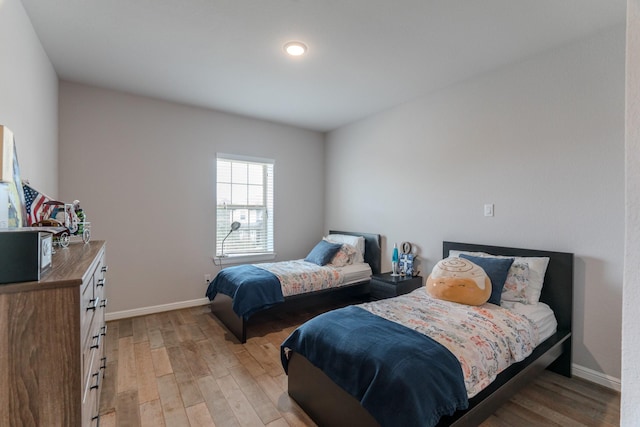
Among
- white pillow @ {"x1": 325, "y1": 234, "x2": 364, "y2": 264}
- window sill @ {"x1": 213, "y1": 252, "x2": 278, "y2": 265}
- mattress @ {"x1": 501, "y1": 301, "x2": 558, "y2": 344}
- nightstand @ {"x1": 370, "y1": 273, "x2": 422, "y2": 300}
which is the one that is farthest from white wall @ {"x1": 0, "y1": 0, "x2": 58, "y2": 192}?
mattress @ {"x1": 501, "y1": 301, "x2": 558, "y2": 344}

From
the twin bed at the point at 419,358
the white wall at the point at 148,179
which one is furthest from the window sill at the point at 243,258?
the twin bed at the point at 419,358

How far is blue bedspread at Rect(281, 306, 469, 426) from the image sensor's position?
1338mm

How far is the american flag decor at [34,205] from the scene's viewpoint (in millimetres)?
1783

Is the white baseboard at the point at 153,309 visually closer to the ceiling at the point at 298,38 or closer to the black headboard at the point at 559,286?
the ceiling at the point at 298,38

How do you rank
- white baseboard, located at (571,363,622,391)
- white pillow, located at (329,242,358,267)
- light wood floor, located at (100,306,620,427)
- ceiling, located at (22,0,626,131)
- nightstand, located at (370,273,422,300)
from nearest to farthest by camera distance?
1. light wood floor, located at (100,306,620,427)
2. ceiling, located at (22,0,626,131)
3. white baseboard, located at (571,363,622,391)
4. nightstand, located at (370,273,422,300)
5. white pillow, located at (329,242,358,267)

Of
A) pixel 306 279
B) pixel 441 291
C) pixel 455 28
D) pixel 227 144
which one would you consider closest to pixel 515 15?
pixel 455 28

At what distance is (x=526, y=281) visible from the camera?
238 centimetres

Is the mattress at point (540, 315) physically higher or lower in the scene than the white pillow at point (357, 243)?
lower

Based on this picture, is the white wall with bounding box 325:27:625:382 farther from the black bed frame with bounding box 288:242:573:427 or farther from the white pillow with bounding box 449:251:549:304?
the white pillow with bounding box 449:251:549:304

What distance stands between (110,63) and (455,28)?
10.0 feet

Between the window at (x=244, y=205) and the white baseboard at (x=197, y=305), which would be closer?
the white baseboard at (x=197, y=305)

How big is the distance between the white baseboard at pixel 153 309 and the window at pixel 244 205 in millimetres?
672

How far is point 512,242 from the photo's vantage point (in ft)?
8.86

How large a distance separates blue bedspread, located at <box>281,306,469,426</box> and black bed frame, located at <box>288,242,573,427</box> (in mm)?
96
